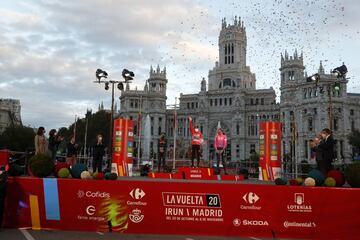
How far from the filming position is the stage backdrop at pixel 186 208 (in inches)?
386

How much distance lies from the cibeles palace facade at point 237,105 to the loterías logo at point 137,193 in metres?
92.0

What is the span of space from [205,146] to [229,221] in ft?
373

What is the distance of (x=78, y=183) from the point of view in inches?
406

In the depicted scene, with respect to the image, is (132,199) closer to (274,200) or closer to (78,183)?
(78,183)

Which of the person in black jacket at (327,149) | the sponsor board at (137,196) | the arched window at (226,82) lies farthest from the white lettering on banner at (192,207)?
the arched window at (226,82)

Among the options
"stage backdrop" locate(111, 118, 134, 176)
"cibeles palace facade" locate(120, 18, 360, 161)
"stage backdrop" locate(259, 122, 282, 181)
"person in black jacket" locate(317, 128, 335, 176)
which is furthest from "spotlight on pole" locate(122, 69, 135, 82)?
A: "cibeles palace facade" locate(120, 18, 360, 161)

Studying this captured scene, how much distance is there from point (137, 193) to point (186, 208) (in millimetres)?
1313

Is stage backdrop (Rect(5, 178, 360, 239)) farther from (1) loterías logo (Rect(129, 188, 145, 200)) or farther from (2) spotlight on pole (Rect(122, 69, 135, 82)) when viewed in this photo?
(2) spotlight on pole (Rect(122, 69, 135, 82))

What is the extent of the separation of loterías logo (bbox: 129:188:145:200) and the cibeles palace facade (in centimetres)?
9202

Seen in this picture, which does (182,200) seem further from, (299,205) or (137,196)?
(299,205)

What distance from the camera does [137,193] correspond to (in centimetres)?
1019

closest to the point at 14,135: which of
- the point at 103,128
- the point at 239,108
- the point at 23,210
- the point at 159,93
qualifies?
the point at 103,128

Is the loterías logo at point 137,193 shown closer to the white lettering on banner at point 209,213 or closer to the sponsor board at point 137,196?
the sponsor board at point 137,196

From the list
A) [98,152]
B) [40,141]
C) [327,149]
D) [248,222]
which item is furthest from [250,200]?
[98,152]
